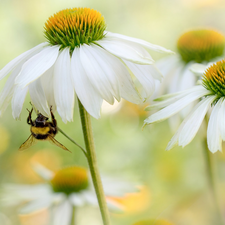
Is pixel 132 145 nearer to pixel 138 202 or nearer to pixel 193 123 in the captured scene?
pixel 138 202

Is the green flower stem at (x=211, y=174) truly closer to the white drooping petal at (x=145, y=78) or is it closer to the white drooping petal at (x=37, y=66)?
the white drooping petal at (x=145, y=78)

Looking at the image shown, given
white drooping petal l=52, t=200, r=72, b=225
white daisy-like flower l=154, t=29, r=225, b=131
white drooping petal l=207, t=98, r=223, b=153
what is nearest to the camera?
white drooping petal l=207, t=98, r=223, b=153

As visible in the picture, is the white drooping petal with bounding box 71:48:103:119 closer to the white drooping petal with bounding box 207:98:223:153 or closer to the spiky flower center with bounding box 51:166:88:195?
the white drooping petal with bounding box 207:98:223:153

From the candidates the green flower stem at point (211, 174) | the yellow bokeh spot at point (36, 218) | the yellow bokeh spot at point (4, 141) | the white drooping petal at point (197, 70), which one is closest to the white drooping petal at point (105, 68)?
the white drooping petal at point (197, 70)

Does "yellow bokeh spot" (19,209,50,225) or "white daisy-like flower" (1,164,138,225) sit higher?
"white daisy-like flower" (1,164,138,225)

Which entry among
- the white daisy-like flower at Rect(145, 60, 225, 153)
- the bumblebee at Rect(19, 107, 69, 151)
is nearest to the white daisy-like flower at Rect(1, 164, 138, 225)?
the bumblebee at Rect(19, 107, 69, 151)

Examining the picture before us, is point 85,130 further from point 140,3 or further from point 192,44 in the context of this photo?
point 140,3
